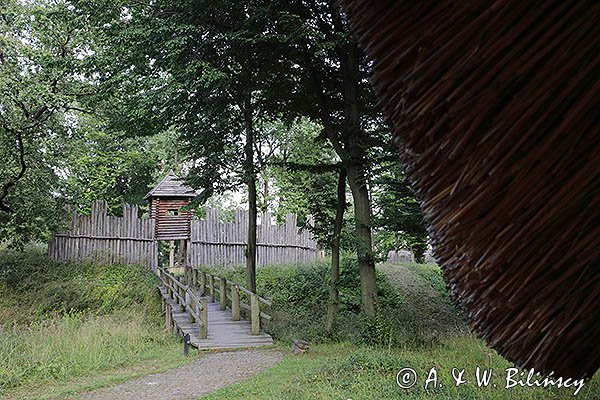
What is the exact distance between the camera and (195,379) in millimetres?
7320

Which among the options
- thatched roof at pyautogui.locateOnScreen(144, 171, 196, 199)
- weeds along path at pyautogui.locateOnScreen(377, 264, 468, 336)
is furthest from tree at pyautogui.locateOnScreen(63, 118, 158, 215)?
weeds along path at pyautogui.locateOnScreen(377, 264, 468, 336)

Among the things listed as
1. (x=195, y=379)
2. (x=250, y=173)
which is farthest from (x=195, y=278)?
(x=195, y=379)

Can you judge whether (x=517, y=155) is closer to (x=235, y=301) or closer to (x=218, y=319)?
(x=235, y=301)

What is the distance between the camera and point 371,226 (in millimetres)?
9922

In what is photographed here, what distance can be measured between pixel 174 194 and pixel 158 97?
10690 millimetres

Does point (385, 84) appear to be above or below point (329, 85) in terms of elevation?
below

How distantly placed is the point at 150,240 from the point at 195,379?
1252 centimetres

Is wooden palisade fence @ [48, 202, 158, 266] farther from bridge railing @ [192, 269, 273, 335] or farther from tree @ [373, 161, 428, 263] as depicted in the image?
tree @ [373, 161, 428, 263]

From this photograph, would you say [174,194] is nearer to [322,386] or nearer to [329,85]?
[329,85]

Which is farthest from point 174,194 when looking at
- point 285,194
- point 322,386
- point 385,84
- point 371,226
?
point 385,84

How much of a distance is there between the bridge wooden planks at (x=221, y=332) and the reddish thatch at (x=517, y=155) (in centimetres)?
939

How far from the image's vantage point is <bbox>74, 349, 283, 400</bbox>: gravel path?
21.6 ft

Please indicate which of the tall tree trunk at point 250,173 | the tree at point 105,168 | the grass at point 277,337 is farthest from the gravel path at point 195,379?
the tree at point 105,168

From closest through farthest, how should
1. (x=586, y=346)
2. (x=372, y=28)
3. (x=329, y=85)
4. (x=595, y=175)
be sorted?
(x=595, y=175) < (x=586, y=346) < (x=372, y=28) < (x=329, y=85)
